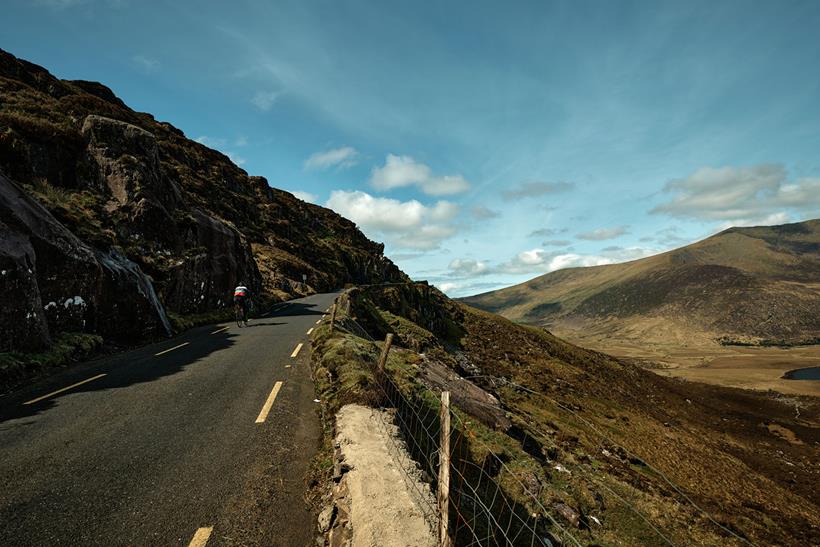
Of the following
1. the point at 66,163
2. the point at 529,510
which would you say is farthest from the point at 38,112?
the point at 529,510

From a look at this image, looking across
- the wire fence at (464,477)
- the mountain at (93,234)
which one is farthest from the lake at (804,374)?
the wire fence at (464,477)

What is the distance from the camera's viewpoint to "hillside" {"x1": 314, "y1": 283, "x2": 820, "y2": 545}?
34.0 feet

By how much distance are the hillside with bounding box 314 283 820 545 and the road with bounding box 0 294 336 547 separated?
77.4 inches

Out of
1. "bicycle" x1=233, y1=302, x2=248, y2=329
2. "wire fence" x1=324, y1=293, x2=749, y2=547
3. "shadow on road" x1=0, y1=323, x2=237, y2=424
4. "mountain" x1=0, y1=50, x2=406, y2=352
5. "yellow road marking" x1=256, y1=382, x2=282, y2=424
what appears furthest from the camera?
"bicycle" x1=233, y1=302, x2=248, y2=329

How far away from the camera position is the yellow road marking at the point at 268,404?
8.59 metres

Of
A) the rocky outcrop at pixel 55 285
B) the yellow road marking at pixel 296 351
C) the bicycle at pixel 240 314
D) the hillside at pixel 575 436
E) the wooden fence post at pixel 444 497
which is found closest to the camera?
the wooden fence post at pixel 444 497

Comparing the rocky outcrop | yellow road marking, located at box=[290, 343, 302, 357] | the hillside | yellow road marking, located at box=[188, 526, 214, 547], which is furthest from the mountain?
yellow road marking, located at box=[188, 526, 214, 547]

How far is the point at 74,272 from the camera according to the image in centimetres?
1452

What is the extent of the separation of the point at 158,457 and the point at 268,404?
300 cm

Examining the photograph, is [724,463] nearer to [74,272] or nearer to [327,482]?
[327,482]

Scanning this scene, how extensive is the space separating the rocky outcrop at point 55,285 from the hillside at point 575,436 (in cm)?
913

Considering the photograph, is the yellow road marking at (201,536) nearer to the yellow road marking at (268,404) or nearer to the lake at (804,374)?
the yellow road marking at (268,404)

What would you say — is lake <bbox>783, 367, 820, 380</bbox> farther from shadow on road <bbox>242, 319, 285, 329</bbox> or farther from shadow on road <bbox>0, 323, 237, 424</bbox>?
shadow on road <bbox>0, 323, 237, 424</bbox>

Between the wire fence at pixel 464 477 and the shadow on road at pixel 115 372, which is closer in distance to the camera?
the wire fence at pixel 464 477
